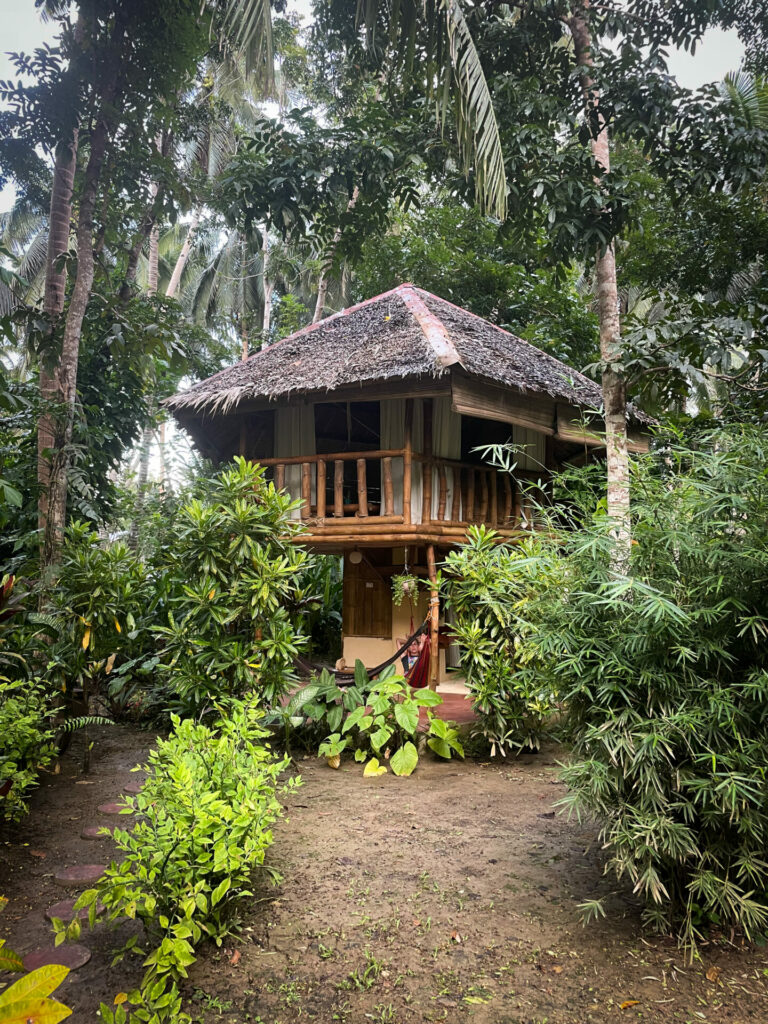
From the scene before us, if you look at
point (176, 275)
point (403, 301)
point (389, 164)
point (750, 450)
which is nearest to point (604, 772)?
point (750, 450)

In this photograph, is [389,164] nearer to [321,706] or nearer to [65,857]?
[321,706]

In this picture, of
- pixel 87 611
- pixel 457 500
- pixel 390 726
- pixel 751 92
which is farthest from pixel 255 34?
pixel 751 92

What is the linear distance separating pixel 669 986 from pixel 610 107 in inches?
212

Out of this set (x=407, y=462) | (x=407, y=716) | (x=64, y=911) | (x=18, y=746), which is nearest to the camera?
(x=64, y=911)

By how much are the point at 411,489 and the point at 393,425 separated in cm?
106

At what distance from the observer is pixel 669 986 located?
2285mm

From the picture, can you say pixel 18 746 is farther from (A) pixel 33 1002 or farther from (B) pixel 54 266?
(B) pixel 54 266

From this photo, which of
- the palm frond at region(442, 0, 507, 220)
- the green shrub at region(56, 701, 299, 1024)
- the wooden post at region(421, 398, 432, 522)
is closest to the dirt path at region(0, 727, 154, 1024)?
the green shrub at region(56, 701, 299, 1024)

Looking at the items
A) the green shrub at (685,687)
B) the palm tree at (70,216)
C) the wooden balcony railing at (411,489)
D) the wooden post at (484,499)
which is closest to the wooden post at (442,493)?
the wooden balcony railing at (411,489)

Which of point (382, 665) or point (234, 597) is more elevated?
point (234, 597)

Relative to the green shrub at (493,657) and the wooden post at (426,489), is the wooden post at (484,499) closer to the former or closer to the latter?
the wooden post at (426,489)

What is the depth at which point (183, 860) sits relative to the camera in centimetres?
239

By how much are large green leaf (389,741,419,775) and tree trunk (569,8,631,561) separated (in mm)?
2186

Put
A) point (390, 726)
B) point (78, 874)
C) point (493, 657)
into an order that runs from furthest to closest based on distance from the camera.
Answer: point (493, 657) → point (390, 726) → point (78, 874)
